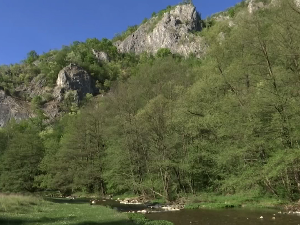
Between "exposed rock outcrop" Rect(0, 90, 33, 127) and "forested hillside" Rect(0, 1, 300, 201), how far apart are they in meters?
76.6

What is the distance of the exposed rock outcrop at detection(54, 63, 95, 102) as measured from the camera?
152m

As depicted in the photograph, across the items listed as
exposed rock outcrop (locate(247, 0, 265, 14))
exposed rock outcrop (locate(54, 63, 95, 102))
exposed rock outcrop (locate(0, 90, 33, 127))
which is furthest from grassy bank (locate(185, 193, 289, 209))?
exposed rock outcrop (locate(0, 90, 33, 127))

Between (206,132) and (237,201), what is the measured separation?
11345 millimetres

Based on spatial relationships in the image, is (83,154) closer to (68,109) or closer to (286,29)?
(286,29)

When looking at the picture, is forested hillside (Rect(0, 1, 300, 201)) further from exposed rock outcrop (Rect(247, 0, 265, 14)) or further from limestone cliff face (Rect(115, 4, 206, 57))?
limestone cliff face (Rect(115, 4, 206, 57))

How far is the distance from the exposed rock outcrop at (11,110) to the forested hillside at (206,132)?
251ft

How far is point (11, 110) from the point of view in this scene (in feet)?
463

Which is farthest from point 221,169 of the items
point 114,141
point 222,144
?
point 114,141

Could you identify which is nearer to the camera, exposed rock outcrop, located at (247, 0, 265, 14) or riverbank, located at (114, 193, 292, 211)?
riverbank, located at (114, 193, 292, 211)

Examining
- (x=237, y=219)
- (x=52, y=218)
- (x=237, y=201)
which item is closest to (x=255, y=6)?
(x=237, y=201)

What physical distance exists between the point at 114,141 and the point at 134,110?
7.47 metres

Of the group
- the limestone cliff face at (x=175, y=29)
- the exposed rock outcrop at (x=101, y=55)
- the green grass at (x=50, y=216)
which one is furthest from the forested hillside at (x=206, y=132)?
the exposed rock outcrop at (x=101, y=55)

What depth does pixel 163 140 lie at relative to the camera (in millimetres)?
40969

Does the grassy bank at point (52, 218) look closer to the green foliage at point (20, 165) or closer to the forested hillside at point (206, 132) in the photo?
the forested hillside at point (206, 132)
